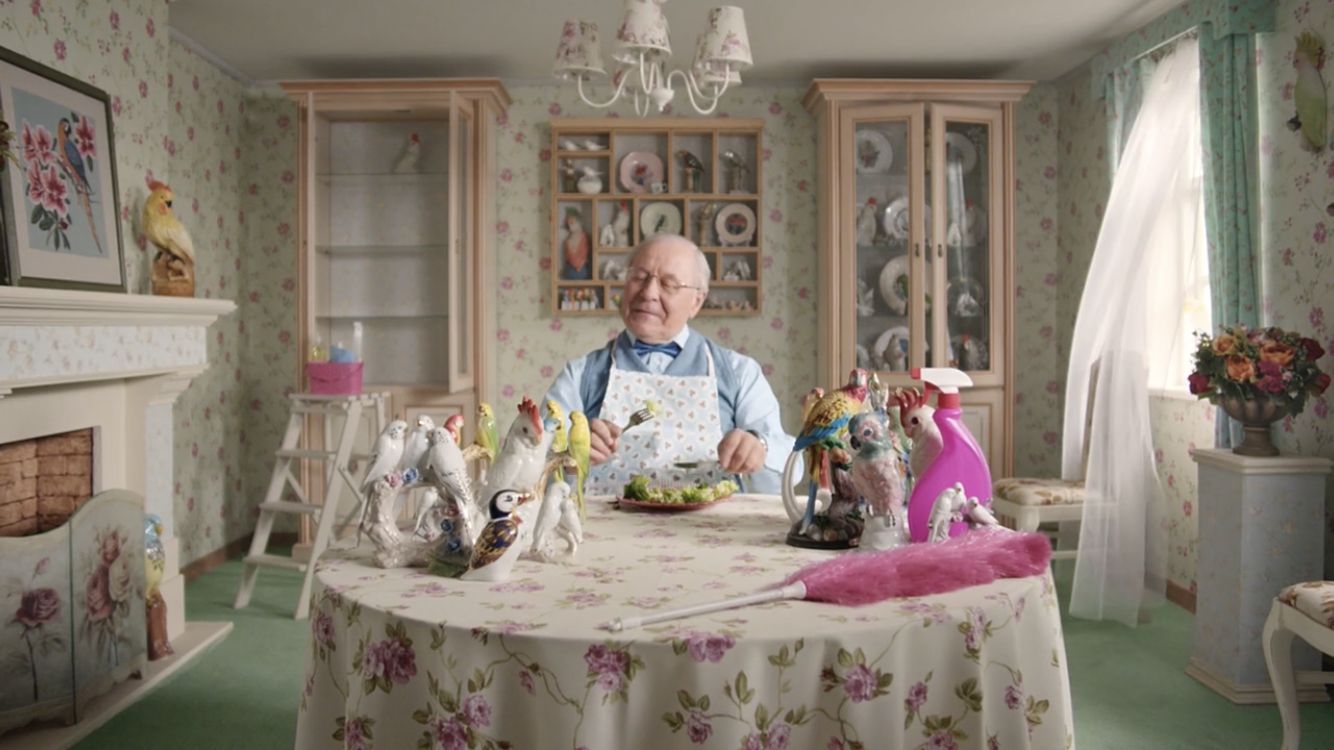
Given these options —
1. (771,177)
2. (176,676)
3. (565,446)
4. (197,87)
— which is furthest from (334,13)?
(565,446)

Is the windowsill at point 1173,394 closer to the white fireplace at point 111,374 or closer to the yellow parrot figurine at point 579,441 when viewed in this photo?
the yellow parrot figurine at point 579,441

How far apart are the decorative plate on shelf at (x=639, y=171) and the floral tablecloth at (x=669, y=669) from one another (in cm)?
381

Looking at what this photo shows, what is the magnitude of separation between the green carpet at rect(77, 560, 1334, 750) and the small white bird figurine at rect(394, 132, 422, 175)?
2291 millimetres

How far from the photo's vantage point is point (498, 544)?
153cm

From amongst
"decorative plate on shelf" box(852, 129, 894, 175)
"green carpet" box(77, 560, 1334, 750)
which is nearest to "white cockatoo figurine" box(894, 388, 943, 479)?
"green carpet" box(77, 560, 1334, 750)

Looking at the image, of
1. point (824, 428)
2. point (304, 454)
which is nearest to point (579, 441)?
point (824, 428)

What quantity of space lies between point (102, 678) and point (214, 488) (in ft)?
6.57

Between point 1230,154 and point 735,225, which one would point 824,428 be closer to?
point 1230,154

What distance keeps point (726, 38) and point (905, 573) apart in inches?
64.4

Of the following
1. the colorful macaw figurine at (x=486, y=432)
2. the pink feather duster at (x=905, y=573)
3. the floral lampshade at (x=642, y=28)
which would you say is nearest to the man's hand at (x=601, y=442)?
the colorful macaw figurine at (x=486, y=432)

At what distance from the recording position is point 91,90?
3199mm

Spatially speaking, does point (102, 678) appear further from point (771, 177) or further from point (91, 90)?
point (771, 177)

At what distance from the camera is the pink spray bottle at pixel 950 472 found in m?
1.71

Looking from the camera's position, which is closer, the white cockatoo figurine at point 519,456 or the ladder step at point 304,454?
the white cockatoo figurine at point 519,456
